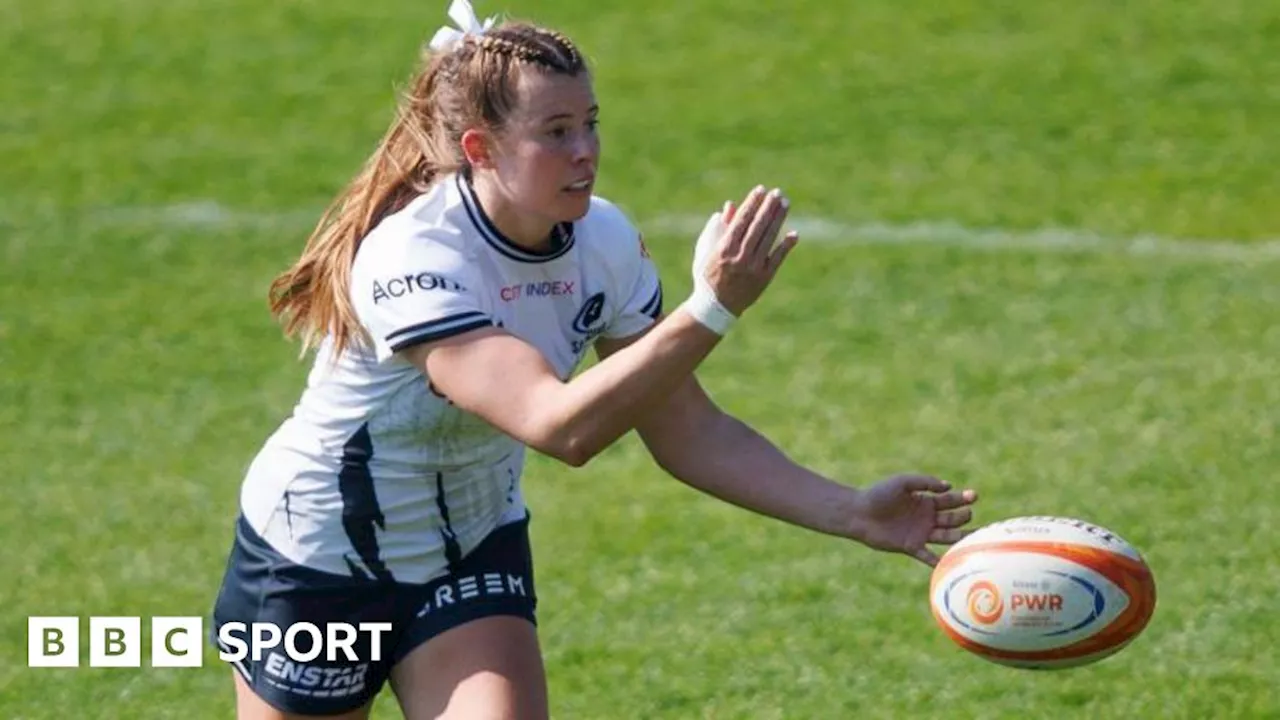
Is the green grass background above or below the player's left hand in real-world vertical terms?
below

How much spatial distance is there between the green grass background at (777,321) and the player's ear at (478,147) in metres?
2.34

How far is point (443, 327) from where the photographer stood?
4.79m

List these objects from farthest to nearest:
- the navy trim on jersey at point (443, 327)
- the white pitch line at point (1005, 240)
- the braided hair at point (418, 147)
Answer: the white pitch line at point (1005, 240)
the braided hair at point (418, 147)
the navy trim on jersey at point (443, 327)

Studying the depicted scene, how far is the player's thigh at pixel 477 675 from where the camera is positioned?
4953mm

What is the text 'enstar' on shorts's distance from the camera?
24.3 feet

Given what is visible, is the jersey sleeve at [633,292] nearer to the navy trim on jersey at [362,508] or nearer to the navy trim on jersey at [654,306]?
the navy trim on jersey at [654,306]

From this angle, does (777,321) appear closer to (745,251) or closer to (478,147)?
(478,147)

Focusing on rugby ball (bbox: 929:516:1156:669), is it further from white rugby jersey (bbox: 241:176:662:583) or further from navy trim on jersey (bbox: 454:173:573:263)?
navy trim on jersey (bbox: 454:173:573:263)

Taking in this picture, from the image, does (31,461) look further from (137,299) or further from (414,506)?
(414,506)

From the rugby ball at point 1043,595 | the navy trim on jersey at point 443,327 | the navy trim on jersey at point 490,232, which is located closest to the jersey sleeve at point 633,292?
the navy trim on jersey at point 490,232

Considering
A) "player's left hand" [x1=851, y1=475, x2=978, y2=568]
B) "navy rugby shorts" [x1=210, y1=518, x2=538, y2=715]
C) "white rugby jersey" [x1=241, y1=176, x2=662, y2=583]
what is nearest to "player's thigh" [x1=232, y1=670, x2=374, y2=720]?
"navy rugby shorts" [x1=210, y1=518, x2=538, y2=715]

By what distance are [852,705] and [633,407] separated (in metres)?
2.56

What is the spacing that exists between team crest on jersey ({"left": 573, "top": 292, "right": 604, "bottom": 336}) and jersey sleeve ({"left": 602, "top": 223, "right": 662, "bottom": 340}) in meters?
0.07

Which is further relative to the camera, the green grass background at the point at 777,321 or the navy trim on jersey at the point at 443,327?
the green grass background at the point at 777,321
